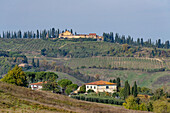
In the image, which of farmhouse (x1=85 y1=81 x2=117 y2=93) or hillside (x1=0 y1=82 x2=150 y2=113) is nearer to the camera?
hillside (x1=0 y1=82 x2=150 y2=113)

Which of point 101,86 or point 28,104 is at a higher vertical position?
point 28,104

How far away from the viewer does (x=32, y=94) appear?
5319 cm

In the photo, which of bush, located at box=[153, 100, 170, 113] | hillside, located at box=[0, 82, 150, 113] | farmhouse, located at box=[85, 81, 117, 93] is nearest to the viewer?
hillside, located at box=[0, 82, 150, 113]

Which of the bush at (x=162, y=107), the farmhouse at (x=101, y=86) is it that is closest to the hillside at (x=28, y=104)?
the bush at (x=162, y=107)

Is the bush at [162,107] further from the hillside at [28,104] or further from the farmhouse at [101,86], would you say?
the farmhouse at [101,86]

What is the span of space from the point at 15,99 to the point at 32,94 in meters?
8.82

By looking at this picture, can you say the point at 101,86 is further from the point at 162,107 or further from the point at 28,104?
the point at 28,104

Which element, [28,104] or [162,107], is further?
[162,107]

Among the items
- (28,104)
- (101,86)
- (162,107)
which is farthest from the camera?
(101,86)

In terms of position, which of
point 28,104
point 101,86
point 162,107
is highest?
point 28,104

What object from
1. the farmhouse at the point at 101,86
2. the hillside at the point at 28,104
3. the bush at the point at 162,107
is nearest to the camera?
the hillside at the point at 28,104

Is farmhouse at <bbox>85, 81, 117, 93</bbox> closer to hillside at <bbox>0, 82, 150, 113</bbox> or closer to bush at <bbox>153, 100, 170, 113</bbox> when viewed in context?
bush at <bbox>153, 100, 170, 113</bbox>

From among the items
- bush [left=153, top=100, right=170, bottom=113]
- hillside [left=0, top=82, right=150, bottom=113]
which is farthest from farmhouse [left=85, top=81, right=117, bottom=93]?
hillside [left=0, top=82, right=150, bottom=113]

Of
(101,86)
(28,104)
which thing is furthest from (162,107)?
(101,86)
